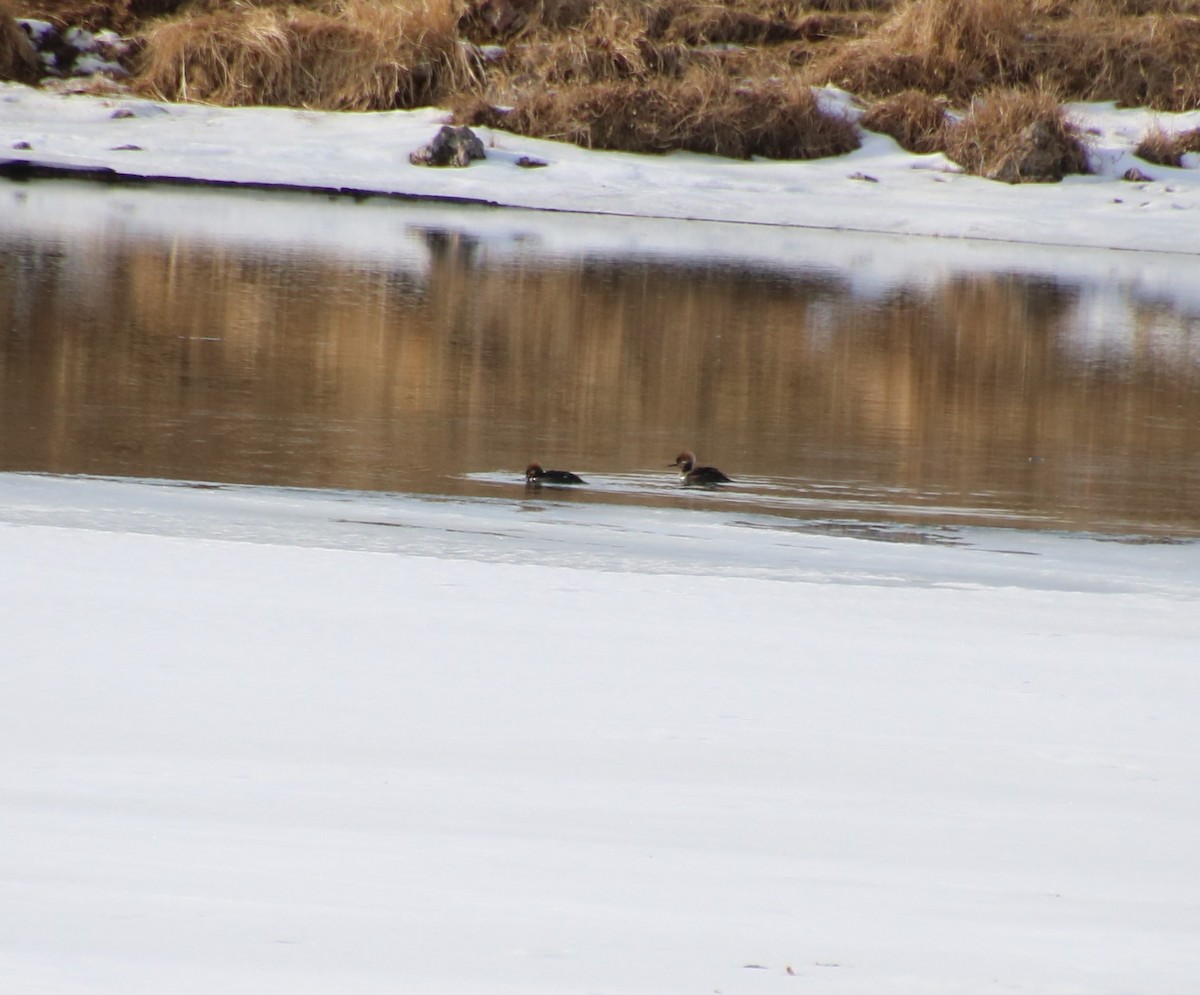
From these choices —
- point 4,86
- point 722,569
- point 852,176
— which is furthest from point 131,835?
point 4,86

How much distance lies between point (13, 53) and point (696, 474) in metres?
19.2

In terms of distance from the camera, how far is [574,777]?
329 cm

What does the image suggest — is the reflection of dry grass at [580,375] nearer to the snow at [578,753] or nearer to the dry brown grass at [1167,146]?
the snow at [578,753]

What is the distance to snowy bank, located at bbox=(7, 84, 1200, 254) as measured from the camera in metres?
20.1

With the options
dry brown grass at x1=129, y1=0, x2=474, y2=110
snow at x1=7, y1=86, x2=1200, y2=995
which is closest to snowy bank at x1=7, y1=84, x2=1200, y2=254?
dry brown grass at x1=129, y1=0, x2=474, y2=110

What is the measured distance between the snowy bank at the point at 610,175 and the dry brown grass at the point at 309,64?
2.09 ft

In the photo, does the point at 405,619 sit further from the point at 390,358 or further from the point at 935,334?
the point at 935,334

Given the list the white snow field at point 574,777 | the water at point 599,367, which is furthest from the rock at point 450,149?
the white snow field at point 574,777

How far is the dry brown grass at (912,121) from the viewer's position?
74.3ft

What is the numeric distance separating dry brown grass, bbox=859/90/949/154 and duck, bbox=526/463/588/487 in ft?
54.1

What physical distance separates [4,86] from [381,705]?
21.7 m

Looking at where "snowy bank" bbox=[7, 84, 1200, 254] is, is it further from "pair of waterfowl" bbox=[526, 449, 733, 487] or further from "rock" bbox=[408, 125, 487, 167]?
"pair of waterfowl" bbox=[526, 449, 733, 487]

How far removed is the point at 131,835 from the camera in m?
2.88

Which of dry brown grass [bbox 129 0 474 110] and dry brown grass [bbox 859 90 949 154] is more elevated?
dry brown grass [bbox 129 0 474 110]
